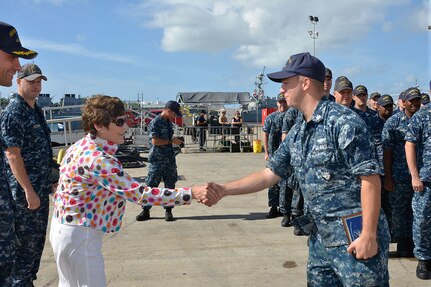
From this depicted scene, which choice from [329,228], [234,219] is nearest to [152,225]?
[234,219]

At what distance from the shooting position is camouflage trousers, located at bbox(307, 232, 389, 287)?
2322 millimetres

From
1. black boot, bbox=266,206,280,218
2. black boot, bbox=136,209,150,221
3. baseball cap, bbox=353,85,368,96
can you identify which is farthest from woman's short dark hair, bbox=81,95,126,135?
black boot, bbox=266,206,280,218

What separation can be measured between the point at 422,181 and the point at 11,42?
155 inches

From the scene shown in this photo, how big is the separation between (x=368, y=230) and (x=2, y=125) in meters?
3.02

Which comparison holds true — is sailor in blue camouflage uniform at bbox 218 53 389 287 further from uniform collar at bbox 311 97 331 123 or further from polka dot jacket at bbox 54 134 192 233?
polka dot jacket at bbox 54 134 192 233

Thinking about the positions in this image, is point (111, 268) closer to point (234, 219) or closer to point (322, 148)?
point (234, 219)

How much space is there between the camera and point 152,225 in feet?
21.7

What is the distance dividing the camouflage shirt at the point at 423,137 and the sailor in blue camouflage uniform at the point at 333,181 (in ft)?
6.91

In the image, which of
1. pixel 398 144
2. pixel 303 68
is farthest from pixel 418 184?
pixel 303 68

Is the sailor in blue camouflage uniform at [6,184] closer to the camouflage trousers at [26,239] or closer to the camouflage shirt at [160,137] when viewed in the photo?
the camouflage trousers at [26,239]

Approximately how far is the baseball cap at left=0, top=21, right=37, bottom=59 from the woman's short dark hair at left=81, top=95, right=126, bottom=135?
1.63ft

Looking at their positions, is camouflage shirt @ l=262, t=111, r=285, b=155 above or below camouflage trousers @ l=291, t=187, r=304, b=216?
above

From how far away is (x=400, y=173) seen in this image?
196 inches

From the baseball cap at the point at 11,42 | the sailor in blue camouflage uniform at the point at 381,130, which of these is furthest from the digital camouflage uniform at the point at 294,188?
the baseball cap at the point at 11,42
